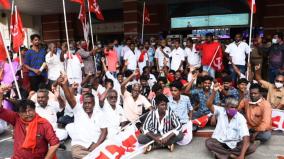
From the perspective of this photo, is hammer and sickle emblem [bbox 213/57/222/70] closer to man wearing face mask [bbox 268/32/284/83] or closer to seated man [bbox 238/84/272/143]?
man wearing face mask [bbox 268/32/284/83]

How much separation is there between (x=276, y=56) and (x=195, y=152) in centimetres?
428

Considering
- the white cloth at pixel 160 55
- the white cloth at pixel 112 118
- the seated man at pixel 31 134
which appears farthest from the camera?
the white cloth at pixel 160 55

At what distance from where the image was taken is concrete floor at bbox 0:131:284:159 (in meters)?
4.71

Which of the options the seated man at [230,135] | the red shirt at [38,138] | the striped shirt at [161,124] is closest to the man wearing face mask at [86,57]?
the striped shirt at [161,124]

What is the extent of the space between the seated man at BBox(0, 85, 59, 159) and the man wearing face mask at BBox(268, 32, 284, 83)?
6.26 meters

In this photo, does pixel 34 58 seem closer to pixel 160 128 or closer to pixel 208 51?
pixel 160 128

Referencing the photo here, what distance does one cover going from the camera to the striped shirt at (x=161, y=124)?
483 cm

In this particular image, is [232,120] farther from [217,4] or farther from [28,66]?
[217,4]

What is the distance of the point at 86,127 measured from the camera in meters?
4.36

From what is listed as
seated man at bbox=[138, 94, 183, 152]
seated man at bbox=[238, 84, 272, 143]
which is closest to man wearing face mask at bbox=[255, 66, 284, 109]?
seated man at bbox=[238, 84, 272, 143]

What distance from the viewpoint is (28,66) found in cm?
697

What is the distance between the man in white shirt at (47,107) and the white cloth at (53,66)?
1.93 metres

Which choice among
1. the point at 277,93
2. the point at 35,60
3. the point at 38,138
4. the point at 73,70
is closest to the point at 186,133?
the point at 277,93

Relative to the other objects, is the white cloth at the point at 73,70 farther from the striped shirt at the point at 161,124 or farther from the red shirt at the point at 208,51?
the red shirt at the point at 208,51
